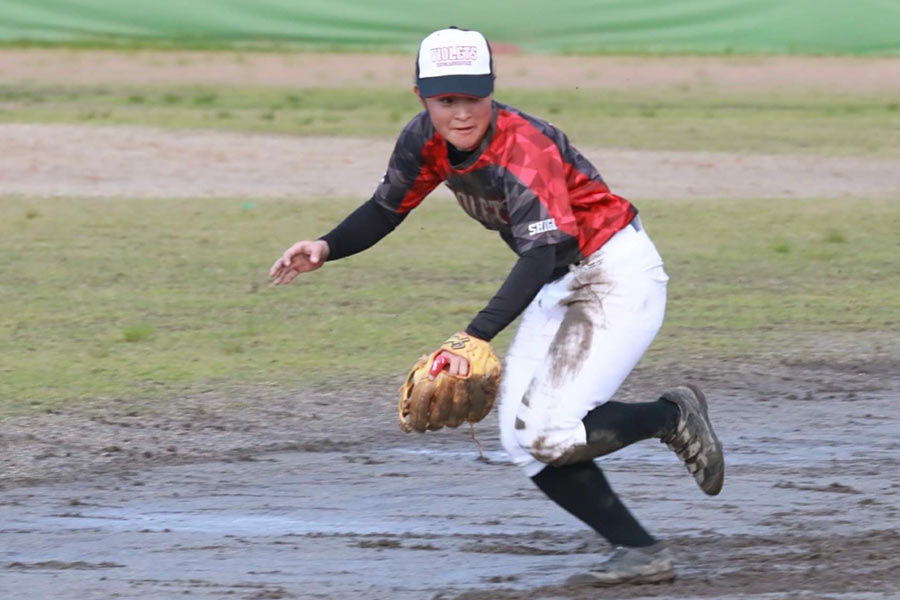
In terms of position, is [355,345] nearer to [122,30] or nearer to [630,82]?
[122,30]

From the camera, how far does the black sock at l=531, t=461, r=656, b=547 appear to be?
4750mm

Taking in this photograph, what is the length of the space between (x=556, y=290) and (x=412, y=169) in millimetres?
566

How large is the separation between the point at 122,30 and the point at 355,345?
42.8 ft

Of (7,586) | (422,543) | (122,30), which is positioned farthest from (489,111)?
(122,30)

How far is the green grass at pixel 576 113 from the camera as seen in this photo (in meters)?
18.8

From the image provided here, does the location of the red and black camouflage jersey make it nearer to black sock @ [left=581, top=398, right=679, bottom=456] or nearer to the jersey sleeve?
the jersey sleeve

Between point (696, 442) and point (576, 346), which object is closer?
point (576, 346)

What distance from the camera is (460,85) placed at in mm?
4512

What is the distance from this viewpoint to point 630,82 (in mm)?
24266

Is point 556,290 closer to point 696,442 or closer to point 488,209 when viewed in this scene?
point 488,209

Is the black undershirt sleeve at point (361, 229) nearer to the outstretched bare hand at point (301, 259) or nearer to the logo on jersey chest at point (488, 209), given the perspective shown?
the outstretched bare hand at point (301, 259)

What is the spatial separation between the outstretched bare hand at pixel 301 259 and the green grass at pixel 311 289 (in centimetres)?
252

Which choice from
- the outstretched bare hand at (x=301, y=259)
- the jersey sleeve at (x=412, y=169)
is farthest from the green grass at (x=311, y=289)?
the jersey sleeve at (x=412, y=169)

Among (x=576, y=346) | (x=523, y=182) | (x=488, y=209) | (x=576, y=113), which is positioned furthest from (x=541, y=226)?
(x=576, y=113)
